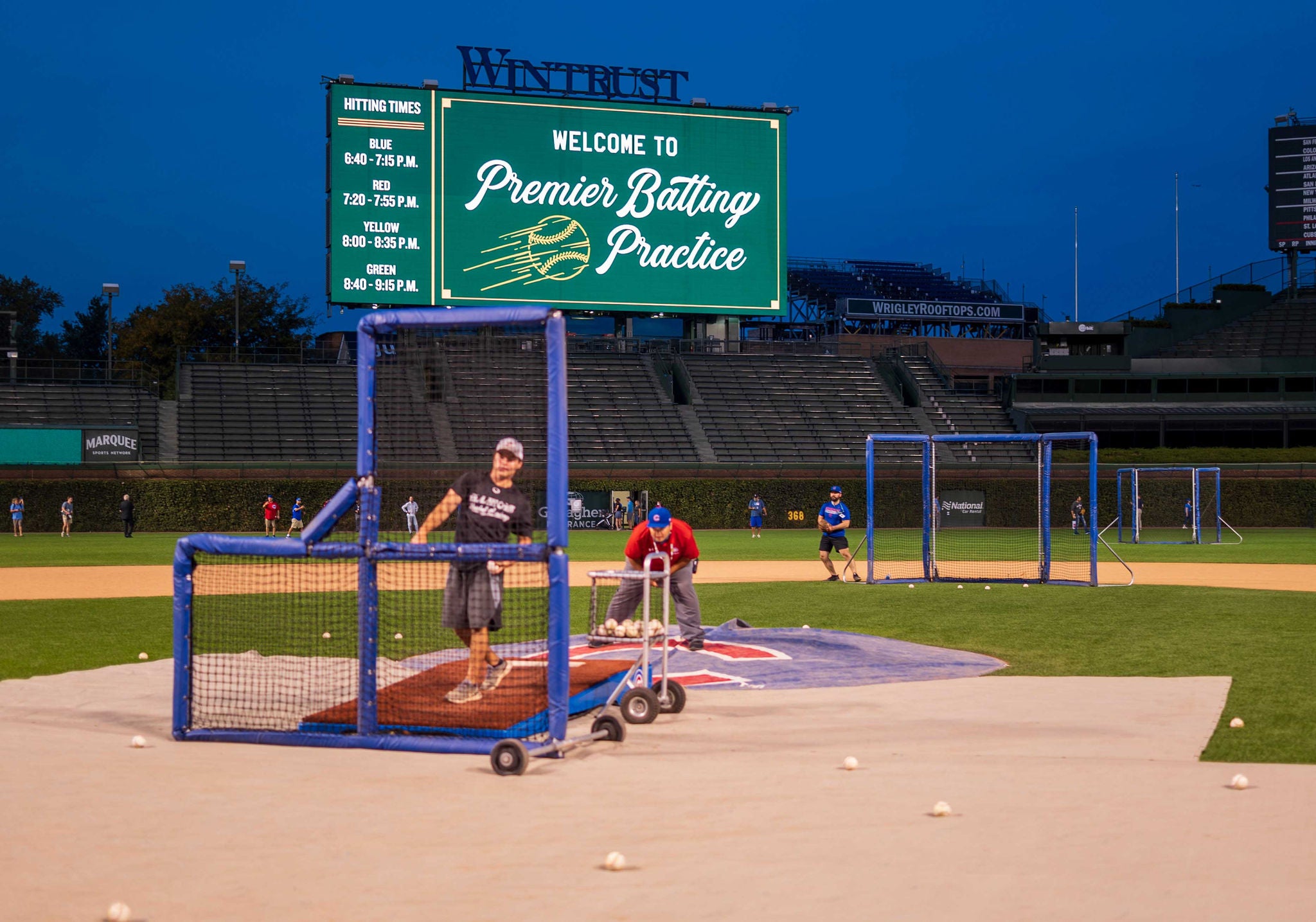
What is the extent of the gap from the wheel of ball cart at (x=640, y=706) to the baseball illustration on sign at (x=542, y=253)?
3264 cm

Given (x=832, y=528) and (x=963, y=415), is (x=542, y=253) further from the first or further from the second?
(x=963, y=415)

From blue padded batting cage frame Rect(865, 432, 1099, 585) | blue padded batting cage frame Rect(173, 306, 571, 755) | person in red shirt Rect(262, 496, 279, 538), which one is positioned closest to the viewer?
blue padded batting cage frame Rect(173, 306, 571, 755)

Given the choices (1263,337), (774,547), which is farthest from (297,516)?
(1263,337)

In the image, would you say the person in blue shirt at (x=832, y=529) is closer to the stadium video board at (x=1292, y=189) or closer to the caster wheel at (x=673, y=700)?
the caster wheel at (x=673, y=700)

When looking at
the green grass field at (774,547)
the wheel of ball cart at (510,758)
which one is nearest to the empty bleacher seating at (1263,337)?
the green grass field at (774,547)

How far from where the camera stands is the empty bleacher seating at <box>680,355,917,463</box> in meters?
50.6

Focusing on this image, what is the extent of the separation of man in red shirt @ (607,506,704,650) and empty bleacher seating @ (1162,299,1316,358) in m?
53.9

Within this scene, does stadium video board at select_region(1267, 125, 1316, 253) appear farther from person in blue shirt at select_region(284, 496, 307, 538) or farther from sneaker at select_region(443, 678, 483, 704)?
sneaker at select_region(443, 678, 483, 704)

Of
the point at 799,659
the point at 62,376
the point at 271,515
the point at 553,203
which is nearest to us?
the point at 799,659

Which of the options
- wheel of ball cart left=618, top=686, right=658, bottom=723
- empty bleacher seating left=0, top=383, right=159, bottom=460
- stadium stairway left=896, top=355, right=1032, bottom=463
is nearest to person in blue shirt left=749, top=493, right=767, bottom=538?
stadium stairway left=896, top=355, right=1032, bottom=463

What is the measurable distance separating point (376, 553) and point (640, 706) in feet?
6.99

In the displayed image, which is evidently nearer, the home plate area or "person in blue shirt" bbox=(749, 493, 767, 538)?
the home plate area

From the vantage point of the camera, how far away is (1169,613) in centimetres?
1666

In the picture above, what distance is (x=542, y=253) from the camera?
41062mm
